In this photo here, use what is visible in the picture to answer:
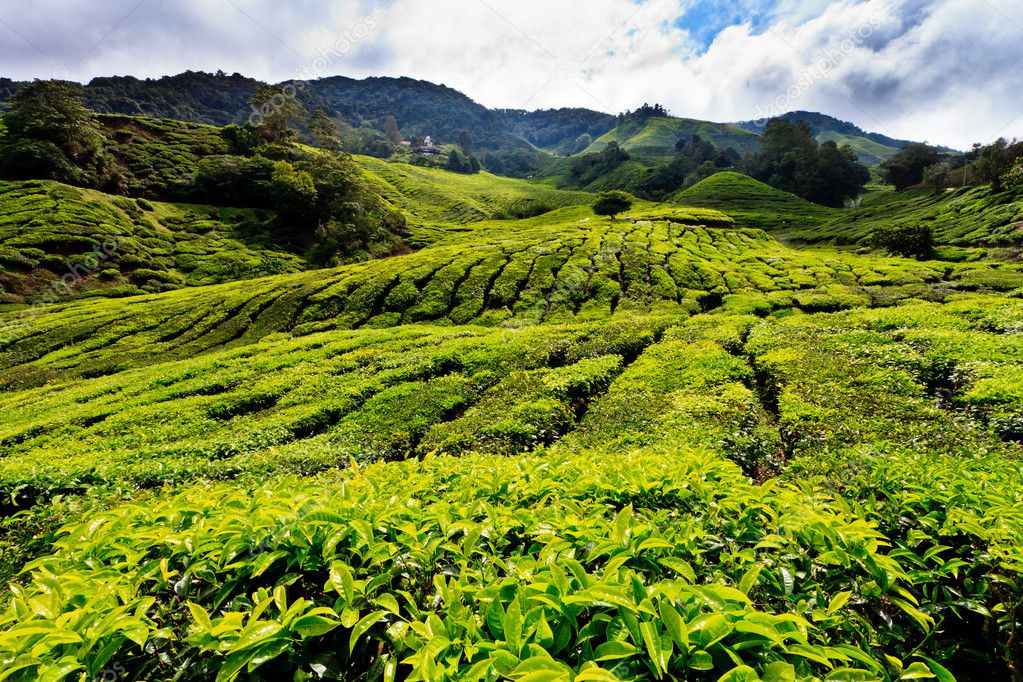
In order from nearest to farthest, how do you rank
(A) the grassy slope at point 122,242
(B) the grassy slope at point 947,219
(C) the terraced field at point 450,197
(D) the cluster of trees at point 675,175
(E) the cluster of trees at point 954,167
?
(A) the grassy slope at point 122,242, (B) the grassy slope at point 947,219, (E) the cluster of trees at point 954,167, (C) the terraced field at point 450,197, (D) the cluster of trees at point 675,175

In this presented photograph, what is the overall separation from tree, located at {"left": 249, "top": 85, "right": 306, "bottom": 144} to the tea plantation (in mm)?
75349

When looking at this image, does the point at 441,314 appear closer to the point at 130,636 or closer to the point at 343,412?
the point at 343,412

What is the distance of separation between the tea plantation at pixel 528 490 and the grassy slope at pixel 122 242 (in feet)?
53.7

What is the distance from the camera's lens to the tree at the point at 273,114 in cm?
9331

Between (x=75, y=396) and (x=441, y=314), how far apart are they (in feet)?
72.6

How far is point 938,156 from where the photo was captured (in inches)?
4486

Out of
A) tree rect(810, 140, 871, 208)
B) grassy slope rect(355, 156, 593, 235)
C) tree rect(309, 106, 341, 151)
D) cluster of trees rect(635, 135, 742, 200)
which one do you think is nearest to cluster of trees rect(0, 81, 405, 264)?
tree rect(309, 106, 341, 151)

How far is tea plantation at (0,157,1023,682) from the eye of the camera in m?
2.43

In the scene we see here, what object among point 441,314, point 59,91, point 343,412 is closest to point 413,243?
point 441,314

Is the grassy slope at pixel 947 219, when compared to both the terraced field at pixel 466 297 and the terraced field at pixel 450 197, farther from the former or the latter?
the terraced field at pixel 450 197

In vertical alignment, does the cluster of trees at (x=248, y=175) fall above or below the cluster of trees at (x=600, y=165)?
below

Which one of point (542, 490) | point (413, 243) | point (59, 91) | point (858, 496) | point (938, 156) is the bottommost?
point (858, 496)

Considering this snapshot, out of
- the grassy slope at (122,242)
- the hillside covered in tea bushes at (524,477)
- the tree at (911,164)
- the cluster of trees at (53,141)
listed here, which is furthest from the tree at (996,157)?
the cluster of trees at (53,141)

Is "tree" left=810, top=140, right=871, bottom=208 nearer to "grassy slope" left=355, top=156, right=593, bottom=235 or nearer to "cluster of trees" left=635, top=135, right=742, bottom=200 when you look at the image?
"cluster of trees" left=635, top=135, right=742, bottom=200
